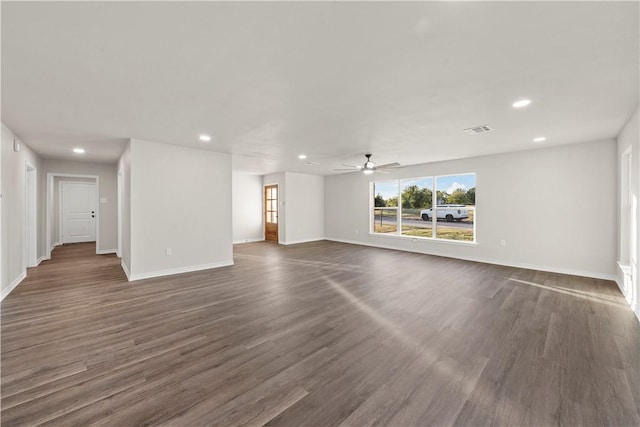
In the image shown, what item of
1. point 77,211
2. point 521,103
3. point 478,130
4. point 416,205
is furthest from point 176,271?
point 77,211

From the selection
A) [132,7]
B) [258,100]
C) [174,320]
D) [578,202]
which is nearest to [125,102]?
[258,100]

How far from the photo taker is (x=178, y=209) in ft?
16.6

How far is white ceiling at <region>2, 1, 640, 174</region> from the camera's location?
5.24 ft

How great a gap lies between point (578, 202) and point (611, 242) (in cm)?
84

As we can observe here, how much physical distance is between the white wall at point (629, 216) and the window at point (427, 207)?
2.37 m

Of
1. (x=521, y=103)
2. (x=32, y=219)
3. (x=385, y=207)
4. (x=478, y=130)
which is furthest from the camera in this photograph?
(x=385, y=207)

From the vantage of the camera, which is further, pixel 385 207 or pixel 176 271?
pixel 385 207

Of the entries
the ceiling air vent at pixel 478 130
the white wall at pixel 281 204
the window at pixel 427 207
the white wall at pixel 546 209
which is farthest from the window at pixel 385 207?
the ceiling air vent at pixel 478 130

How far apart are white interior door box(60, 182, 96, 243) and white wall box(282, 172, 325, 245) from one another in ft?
23.3

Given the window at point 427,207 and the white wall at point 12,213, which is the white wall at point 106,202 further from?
the window at point 427,207

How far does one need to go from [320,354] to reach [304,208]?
7.25 metres

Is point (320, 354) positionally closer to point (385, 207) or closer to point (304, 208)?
point (385, 207)

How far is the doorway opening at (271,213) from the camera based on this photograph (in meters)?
9.43

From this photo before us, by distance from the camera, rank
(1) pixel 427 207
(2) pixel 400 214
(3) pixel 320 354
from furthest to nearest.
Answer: (2) pixel 400 214, (1) pixel 427 207, (3) pixel 320 354
